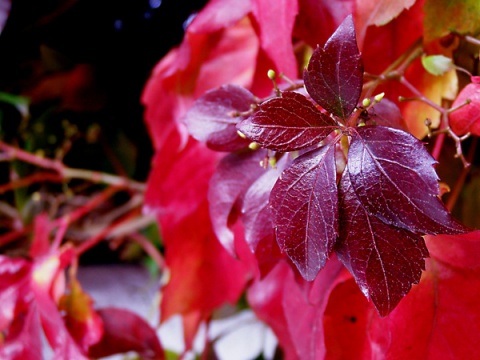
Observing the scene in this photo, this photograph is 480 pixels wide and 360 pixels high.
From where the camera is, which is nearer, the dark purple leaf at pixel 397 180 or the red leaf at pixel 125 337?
the dark purple leaf at pixel 397 180

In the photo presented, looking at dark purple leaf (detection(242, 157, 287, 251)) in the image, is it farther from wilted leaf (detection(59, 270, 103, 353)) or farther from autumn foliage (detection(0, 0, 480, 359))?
wilted leaf (detection(59, 270, 103, 353))

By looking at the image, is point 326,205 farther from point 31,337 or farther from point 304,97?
point 31,337

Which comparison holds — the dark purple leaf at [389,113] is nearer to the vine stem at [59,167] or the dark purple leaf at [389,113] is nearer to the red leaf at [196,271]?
the red leaf at [196,271]

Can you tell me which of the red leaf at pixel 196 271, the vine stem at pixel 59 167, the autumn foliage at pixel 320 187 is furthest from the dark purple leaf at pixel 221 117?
the vine stem at pixel 59 167

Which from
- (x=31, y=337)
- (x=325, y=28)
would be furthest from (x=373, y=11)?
(x=31, y=337)

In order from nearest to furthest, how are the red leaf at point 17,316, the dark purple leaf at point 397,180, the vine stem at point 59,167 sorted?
1. the dark purple leaf at point 397,180
2. the red leaf at point 17,316
3. the vine stem at point 59,167

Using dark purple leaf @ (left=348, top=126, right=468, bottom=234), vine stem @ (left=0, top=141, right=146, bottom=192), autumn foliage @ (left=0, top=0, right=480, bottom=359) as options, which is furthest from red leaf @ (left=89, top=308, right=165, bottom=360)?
dark purple leaf @ (left=348, top=126, right=468, bottom=234)
